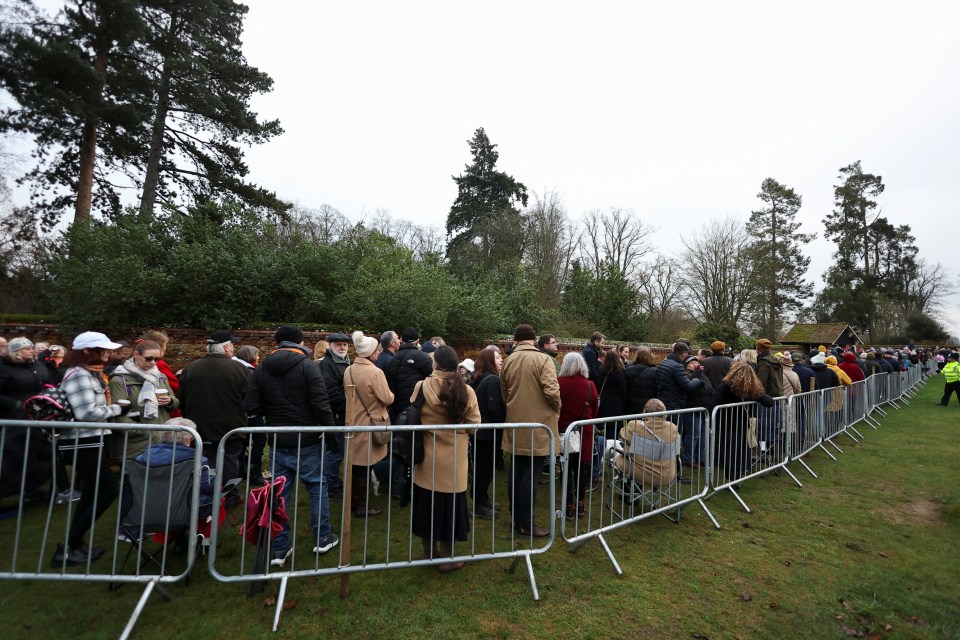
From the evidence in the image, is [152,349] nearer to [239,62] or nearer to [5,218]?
[239,62]

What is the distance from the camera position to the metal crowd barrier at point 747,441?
5.53 metres

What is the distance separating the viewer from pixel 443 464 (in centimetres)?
365

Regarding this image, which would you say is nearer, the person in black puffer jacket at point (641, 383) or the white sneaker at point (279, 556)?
the white sneaker at point (279, 556)

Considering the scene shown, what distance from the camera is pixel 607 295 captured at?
2394 cm

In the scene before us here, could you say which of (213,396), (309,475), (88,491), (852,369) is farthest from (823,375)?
(88,491)

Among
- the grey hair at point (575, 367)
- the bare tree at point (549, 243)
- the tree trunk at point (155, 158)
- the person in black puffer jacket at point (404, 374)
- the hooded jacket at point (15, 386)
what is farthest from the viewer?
the bare tree at point (549, 243)

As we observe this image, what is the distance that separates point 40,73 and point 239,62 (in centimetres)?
587

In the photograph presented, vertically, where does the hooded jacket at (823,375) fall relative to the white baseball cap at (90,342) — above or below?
below

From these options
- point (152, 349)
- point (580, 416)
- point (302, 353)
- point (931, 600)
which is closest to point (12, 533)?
point (152, 349)

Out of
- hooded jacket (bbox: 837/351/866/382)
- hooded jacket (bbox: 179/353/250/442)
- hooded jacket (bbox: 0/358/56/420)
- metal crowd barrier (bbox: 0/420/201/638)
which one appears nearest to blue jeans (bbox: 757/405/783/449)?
hooded jacket (bbox: 837/351/866/382)

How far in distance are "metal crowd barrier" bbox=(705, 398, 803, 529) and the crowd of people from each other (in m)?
0.05

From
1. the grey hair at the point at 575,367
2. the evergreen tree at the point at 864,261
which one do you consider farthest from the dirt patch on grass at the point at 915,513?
the evergreen tree at the point at 864,261

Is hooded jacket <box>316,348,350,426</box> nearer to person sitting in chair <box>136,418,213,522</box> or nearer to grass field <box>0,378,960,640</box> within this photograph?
person sitting in chair <box>136,418,213,522</box>

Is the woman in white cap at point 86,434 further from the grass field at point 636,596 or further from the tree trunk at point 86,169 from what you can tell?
the tree trunk at point 86,169
